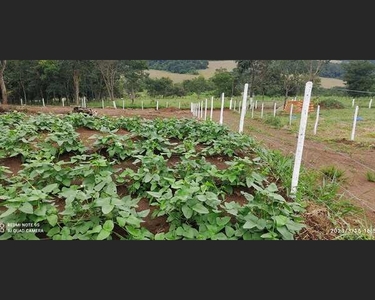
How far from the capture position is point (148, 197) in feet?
10.1

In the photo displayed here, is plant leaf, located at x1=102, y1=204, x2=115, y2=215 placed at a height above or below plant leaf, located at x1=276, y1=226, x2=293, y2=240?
above

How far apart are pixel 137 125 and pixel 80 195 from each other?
373 cm

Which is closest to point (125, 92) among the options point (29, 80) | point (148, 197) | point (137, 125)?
point (29, 80)

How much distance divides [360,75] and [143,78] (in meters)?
23.3

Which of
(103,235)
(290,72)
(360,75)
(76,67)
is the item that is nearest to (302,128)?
(103,235)

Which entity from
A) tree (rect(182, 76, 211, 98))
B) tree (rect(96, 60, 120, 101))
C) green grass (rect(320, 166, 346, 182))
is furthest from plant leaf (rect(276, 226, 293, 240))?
tree (rect(182, 76, 211, 98))

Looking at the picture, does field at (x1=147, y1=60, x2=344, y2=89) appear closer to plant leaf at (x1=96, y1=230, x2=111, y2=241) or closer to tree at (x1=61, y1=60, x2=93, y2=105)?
tree at (x1=61, y1=60, x2=93, y2=105)

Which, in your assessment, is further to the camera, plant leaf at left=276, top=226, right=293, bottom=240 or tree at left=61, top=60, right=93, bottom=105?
tree at left=61, top=60, right=93, bottom=105

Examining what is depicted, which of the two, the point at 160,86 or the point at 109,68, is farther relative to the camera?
the point at 160,86

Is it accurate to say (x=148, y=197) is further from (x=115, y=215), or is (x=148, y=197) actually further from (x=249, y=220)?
(x=249, y=220)

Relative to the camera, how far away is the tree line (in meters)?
29.0

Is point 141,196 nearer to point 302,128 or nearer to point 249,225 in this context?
point 249,225

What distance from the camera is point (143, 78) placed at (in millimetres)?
36469

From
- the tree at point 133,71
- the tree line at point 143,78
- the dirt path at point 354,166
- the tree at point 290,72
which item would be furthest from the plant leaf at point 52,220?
the tree at point 133,71
